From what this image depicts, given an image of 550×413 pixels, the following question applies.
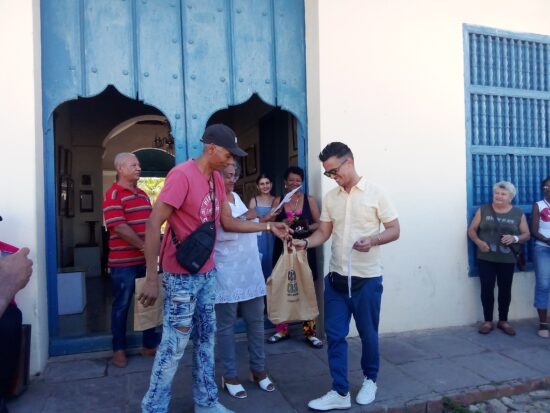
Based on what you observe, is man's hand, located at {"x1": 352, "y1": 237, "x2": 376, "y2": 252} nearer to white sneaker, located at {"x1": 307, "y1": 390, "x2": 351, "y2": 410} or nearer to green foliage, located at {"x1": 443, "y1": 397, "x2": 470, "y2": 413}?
white sneaker, located at {"x1": 307, "y1": 390, "x2": 351, "y2": 410}

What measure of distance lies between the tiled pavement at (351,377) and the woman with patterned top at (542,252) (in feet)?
1.34

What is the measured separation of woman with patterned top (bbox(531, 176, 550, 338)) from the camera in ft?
16.2

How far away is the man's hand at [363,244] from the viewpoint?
297cm

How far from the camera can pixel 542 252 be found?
16.4 ft

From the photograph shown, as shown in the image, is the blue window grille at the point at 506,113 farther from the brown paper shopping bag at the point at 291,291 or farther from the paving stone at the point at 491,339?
the brown paper shopping bag at the point at 291,291

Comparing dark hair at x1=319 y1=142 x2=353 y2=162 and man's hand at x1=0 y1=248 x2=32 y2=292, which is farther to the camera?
dark hair at x1=319 y1=142 x2=353 y2=162

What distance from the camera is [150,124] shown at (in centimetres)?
1187

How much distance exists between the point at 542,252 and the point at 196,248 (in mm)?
4072

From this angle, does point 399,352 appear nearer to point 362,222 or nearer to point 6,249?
point 362,222

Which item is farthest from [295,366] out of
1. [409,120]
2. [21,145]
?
[21,145]

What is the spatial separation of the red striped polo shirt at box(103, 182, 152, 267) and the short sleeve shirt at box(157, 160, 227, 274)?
1205 millimetres

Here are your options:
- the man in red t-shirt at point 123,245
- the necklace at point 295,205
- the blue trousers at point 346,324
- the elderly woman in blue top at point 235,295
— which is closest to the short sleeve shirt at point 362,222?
the blue trousers at point 346,324

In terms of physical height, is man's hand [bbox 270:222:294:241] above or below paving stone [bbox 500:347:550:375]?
above

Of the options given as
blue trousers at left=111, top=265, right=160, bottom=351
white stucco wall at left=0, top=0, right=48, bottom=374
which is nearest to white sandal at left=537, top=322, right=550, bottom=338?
blue trousers at left=111, top=265, right=160, bottom=351
